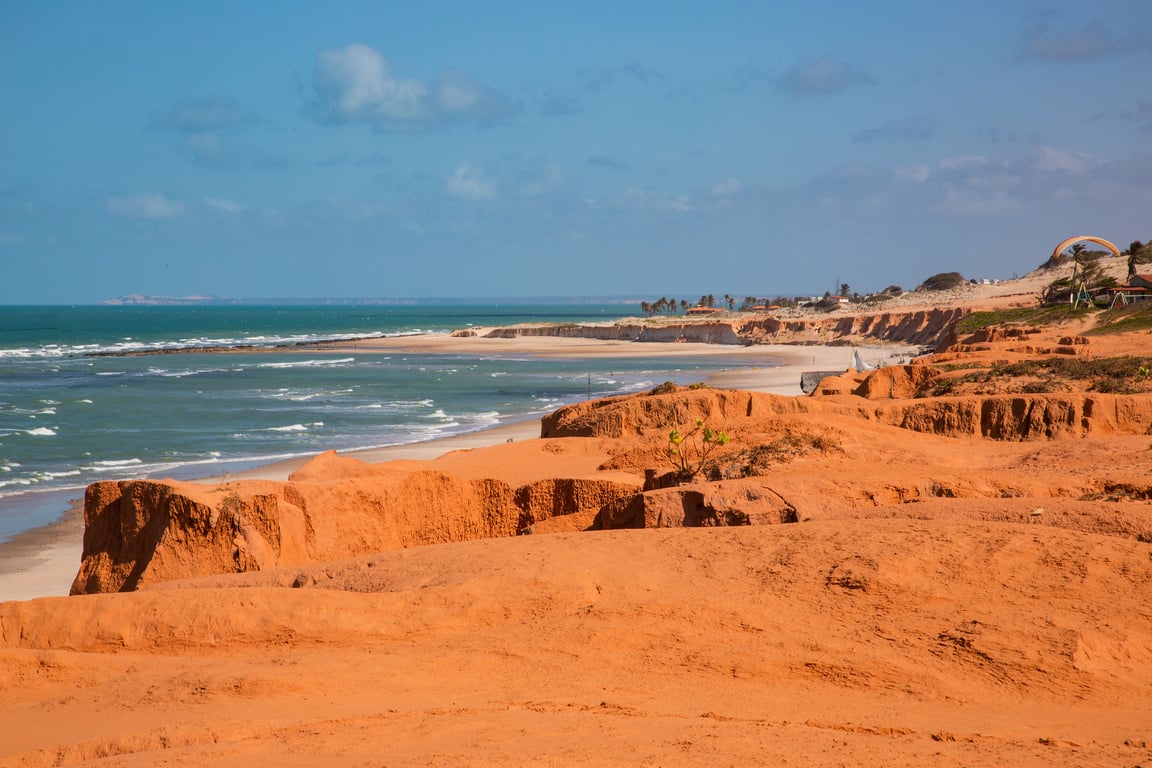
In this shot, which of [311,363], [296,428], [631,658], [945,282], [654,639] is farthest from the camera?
[945,282]

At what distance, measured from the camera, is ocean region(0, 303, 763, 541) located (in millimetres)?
28969

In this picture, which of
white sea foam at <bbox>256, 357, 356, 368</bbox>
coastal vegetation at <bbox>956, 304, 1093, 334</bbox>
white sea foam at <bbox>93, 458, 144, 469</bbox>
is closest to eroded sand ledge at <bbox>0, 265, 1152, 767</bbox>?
white sea foam at <bbox>93, 458, 144, 469</bbox>

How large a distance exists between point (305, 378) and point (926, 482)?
5236 centimetres

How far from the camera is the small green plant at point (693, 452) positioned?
13.5m

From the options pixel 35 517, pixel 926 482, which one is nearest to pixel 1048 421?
pixel 926 482

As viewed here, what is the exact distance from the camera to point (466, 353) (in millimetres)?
86000

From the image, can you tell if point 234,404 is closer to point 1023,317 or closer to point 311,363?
point 311,363

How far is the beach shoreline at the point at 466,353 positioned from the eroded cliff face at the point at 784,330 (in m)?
2.35

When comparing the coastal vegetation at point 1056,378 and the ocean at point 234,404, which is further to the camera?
the ocean at point 234,404

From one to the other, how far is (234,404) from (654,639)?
40.3m

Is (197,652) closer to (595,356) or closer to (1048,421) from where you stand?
(1048,421)

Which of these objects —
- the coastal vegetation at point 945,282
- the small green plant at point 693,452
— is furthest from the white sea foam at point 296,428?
the coastal vegetation at point 945,282

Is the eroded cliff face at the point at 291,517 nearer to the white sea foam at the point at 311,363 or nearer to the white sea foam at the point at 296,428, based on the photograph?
the white sea foam at the point at 296,428

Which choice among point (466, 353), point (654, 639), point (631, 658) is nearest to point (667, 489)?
point (654, 639)
